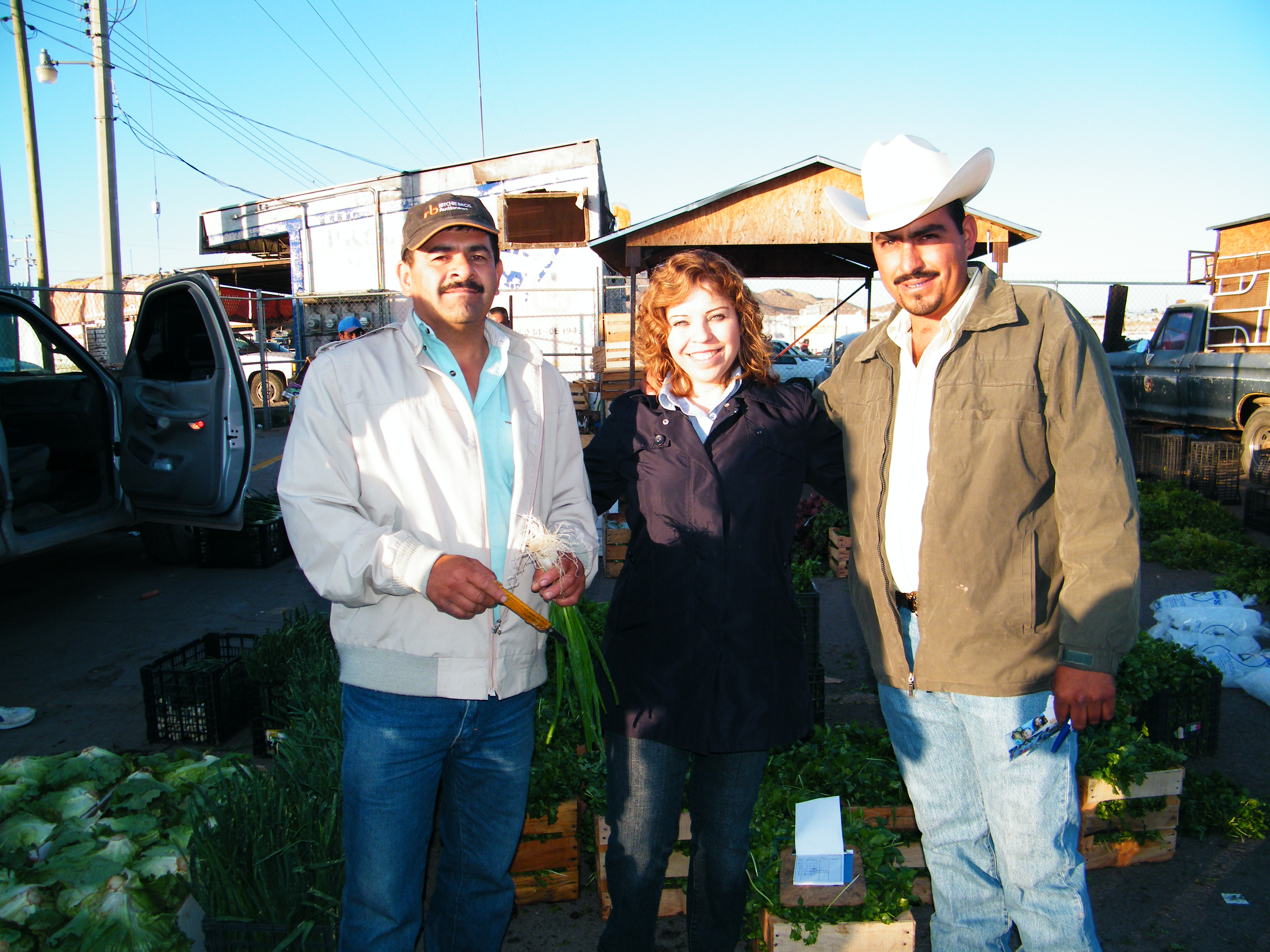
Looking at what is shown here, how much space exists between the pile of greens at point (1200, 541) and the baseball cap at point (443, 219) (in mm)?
5467

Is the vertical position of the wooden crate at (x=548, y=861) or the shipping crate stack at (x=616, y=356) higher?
the shipping crate stack at (x=616, y=356)

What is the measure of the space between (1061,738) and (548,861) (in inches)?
74.6

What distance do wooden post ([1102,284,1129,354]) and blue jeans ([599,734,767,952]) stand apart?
43.6ft

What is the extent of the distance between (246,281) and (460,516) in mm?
30221

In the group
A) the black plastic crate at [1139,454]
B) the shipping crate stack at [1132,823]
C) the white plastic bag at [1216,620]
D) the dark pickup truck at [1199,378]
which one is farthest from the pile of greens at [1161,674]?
the black plastic crate at [1139,454]

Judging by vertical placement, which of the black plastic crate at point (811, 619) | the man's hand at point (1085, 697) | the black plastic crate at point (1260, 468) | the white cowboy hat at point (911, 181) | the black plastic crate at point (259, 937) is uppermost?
the white cowboy hat at point (911, 181)

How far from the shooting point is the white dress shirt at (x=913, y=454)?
2047 mm

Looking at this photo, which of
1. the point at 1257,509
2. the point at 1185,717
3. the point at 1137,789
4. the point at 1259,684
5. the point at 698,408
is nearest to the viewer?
the point at 698,408

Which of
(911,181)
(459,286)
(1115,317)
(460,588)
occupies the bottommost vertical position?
(460,588)

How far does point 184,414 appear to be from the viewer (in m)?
6.15

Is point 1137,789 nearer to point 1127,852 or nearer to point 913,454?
point 1127,852

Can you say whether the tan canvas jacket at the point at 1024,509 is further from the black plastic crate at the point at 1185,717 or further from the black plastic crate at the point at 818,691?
the black plastic crate at the point at 1185,717

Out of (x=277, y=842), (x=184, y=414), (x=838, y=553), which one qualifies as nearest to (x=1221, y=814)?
(x=277, y=842)

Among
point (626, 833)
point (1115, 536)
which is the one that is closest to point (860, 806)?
point (626, 833)
